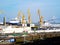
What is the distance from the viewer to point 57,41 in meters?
23.6

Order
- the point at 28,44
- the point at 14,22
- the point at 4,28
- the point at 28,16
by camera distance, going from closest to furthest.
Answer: the point at 28,44 → the point at 4,28 → the point at 14,22 → the point at 28,16

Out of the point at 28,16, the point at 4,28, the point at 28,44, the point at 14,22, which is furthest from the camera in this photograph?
the point at 28,16

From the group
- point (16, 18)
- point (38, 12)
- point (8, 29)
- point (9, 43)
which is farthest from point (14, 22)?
point (9, 43)

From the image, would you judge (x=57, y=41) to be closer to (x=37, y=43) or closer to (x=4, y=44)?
(x=37, y=43)

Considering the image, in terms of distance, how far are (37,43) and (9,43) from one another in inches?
130

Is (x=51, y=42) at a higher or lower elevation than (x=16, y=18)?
lower

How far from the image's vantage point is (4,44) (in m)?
23.2

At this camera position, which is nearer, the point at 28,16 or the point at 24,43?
the point at 24,43

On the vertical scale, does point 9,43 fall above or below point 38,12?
below

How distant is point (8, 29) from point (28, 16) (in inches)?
914

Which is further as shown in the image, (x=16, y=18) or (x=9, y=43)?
(x=16, y=18)

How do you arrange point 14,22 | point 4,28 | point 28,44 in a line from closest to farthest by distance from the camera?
1. point 28,44
2. point 4,28
3. point 14,22

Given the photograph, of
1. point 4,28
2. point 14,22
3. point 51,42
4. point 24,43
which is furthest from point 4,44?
point 14,22

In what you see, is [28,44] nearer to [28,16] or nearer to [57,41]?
[57,41]
